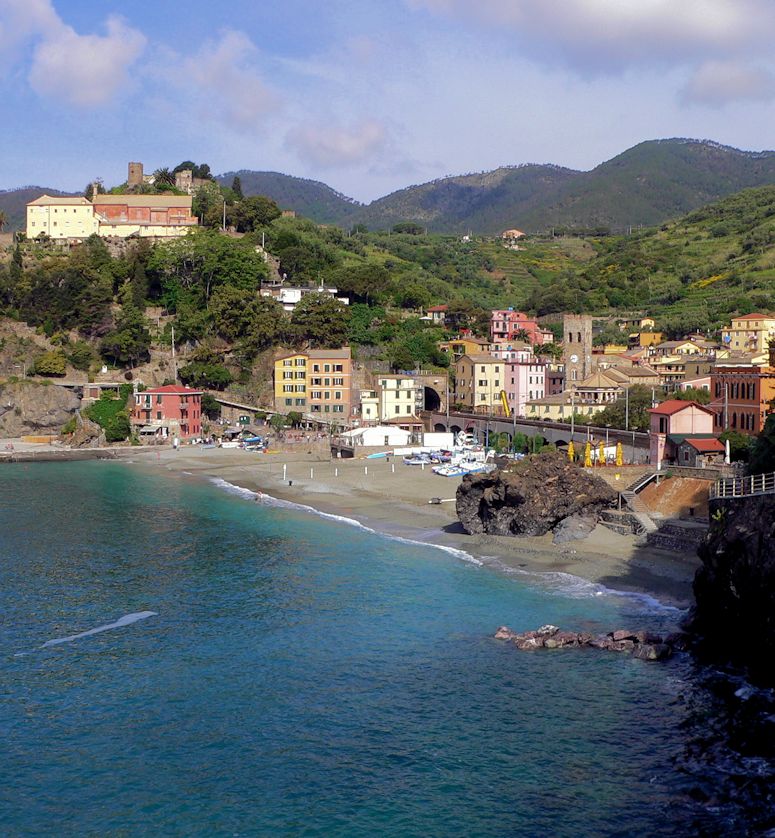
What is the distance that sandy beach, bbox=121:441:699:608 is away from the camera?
1453 inches

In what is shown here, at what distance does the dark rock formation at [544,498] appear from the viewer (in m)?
43.8

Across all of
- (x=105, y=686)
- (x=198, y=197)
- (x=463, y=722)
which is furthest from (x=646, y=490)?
(x=198, y=197)

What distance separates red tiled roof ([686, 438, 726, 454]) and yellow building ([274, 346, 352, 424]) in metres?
40.7

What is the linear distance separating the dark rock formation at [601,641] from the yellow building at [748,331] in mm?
67922

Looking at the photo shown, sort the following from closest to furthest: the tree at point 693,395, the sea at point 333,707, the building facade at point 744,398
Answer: the sea at point 333,707, the building facade at point 744,398, the tree at point 693,395

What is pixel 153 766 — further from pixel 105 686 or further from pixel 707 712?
pixel 707 712

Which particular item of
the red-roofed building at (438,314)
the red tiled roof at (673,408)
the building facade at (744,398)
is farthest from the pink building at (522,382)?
the red tiled roof at (673,408)

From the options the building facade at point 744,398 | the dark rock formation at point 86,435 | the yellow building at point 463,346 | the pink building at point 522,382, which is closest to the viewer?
the building facade at point 744,398

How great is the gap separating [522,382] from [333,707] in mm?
64666

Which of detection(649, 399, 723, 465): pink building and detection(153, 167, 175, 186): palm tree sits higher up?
detection(153, 167, 175, 186): palm tree

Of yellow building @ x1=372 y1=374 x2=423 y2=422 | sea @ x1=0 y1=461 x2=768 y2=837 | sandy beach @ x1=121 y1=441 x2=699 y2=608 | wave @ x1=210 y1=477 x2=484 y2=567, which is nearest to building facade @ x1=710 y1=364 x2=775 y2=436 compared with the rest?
sandy beach @ x1=121 y1=441 x2=699 y2=608

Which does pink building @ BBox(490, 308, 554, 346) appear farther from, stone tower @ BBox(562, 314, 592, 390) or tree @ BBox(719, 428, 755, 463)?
tree @ BBox(719, 428, 755, 463)

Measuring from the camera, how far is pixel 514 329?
105625 mm

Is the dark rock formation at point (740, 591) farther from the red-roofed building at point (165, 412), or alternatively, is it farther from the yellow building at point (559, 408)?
the red-roofed building at point (165, 412)
